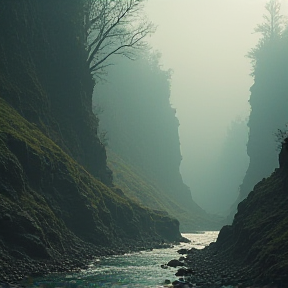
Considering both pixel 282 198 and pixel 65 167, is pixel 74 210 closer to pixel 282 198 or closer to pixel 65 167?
pixel 65 167

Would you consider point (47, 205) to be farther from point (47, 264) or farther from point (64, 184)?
point (47, 264)

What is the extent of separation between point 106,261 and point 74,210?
7131mm

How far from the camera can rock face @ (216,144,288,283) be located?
22.0m

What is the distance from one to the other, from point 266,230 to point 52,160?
66.1 feet

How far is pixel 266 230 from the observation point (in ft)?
93.6

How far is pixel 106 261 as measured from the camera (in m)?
33.8

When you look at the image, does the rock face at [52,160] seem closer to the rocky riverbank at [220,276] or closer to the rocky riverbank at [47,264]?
the rocky riverbank at [47,264]

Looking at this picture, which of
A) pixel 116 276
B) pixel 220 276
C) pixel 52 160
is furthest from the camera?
pixel 52 160

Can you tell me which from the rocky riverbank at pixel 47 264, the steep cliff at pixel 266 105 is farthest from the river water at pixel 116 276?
the steep cliff at pixel 266 105

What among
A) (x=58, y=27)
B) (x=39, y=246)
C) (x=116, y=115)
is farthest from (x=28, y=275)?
(x=116, y=115)

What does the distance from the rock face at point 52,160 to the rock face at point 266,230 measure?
12137 mm

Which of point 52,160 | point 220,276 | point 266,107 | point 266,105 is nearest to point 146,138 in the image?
point 266,105

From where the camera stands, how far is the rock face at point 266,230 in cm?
2204

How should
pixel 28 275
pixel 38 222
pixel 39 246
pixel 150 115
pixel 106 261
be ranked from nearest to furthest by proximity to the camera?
pixel 28 275
pixel 39 246
pixel 38 222
pixel 106 261
pixel 150 115
